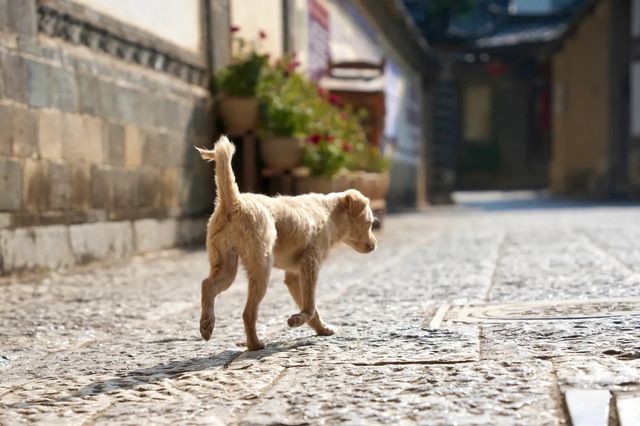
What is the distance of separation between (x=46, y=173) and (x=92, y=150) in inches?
25.5

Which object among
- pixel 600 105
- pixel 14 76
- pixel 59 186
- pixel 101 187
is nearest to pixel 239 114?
pixel 101 187

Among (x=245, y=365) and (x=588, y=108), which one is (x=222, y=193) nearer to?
(x=245, y=365)

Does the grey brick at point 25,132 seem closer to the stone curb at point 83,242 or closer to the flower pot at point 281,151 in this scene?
the stone curb at point 83,242

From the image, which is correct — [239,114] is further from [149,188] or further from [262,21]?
[262,21]

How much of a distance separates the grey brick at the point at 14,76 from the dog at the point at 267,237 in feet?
8.35

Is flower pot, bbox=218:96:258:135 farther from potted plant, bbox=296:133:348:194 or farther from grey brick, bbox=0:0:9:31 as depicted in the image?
grey brick, bbox=0:0:9:31

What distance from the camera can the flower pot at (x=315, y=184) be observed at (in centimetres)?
829

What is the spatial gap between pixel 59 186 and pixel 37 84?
70cm

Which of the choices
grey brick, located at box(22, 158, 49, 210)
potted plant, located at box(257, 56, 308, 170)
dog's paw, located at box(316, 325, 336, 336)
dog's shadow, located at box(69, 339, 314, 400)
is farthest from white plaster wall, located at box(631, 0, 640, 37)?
dog's shadow, located at box(69, 339, 314, 400)

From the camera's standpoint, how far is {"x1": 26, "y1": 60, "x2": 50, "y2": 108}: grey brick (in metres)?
5.50

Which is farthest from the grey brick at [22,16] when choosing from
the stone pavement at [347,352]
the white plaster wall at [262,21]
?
the white plaster wall at [262,21]

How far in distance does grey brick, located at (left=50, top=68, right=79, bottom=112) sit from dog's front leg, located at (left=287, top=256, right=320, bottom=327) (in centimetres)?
315

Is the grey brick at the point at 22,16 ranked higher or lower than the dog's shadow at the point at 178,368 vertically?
higher

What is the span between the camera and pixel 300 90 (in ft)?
29.6
